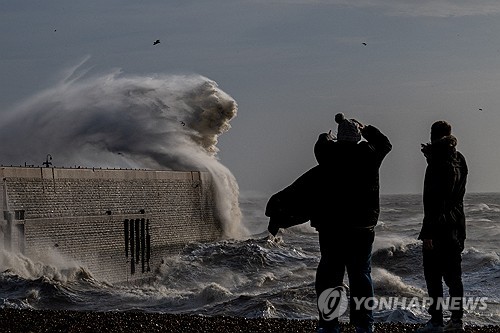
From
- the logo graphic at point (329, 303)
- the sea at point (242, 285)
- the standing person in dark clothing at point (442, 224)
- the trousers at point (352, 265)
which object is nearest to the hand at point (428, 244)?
the standing person in dark clothing at point (442, 224)

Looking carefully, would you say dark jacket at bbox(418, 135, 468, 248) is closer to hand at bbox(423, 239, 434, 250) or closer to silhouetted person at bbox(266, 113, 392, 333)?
hand at bbox(423, 239, 434, 250)

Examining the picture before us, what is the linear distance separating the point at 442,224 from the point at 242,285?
62.9ft

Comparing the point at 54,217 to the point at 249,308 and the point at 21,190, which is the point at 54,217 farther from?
the point at 249,308

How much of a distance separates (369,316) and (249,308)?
349 inches

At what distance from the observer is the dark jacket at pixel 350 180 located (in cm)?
727

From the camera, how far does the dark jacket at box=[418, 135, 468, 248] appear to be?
7.85 meters

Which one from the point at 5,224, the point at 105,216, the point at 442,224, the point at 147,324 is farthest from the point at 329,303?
the point at 105,216

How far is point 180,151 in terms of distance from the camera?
42.3 metres

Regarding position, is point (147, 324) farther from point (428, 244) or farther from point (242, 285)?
point (242, 285)

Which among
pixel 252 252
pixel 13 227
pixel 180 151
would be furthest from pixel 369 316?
pixel 180 151

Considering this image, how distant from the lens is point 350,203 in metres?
7.27

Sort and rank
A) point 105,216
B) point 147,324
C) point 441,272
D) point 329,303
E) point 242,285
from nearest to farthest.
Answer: point 329,303 → point 441,272 → point 147,324 → point 242,285 → point 105,216

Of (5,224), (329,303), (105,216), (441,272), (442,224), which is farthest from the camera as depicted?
(105,216)

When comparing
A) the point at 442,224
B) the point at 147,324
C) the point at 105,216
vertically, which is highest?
the point at 442,224
